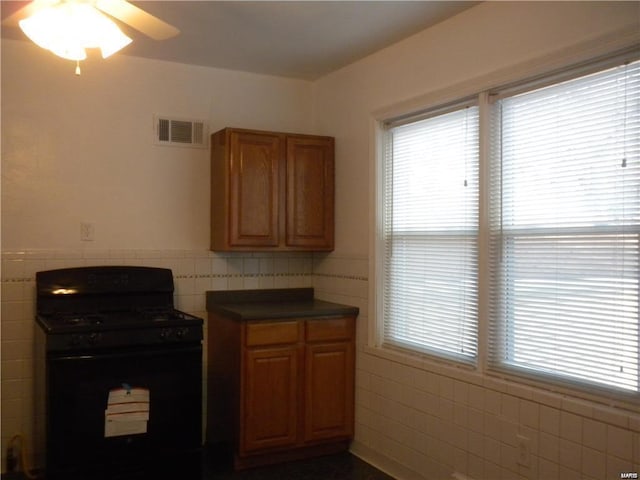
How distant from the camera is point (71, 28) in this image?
2.10m

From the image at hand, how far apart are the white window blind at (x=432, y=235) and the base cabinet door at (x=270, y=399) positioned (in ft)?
2.07

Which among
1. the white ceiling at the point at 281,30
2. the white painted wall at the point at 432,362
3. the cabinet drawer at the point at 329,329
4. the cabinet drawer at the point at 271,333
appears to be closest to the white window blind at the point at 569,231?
the white painted wall at the point at 432,362

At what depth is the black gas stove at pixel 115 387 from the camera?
295 cm

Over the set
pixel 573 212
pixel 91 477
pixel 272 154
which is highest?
pixel 272 154

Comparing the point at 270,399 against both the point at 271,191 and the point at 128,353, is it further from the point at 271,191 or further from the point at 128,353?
the point at 271,191

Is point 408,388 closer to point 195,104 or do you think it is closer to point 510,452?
point 510,452

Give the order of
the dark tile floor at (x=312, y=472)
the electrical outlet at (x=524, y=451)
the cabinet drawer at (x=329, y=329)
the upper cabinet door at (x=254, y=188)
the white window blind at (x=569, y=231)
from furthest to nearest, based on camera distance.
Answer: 1. the upper cabinet door at (x=254, y=188)
2. the cabinet drawer at (x=329, y=329)
3. the dark tile floor at (x=312, y=472)
4. the electrical outlet at (x=524, y=451)
5. the white window blind at (x=569, y=231)

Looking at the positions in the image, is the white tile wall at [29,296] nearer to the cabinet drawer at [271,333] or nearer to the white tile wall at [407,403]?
the white tile wall at [407,403]

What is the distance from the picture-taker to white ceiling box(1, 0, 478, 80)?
2992 mm

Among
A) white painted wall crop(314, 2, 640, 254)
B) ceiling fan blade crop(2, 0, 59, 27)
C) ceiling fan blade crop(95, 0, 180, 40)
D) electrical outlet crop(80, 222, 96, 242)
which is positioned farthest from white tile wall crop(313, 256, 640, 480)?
ceiling fan blade crop(2, 0, 59, 27)

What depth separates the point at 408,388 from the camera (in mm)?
3359

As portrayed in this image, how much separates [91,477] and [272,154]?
2.13 m

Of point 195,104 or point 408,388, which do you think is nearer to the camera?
point 408,388

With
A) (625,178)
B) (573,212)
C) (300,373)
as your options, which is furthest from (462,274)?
(300,373)
